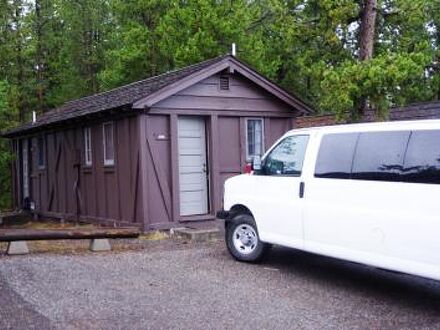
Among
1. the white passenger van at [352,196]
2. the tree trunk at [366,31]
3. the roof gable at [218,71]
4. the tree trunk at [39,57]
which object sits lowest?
the white passenger van at [352,196]

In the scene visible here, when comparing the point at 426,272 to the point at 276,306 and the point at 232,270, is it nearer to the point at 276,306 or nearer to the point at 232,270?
the point at 276,306

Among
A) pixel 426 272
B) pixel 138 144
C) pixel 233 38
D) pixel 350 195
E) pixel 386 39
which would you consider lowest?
pixel 426 272

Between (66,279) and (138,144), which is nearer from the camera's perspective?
(66,279)

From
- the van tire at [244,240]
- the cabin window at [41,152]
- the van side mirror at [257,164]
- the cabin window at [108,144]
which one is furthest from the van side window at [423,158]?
the cabin window at [41,152]

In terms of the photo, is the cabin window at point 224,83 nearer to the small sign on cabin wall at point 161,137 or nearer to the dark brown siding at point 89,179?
the small sign on cabin wall at point 161,137

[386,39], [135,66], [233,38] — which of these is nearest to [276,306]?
[386,39]

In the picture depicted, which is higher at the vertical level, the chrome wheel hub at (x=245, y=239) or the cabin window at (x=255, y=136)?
the cabin window at (x=255, y=136)

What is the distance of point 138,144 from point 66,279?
5510 mm

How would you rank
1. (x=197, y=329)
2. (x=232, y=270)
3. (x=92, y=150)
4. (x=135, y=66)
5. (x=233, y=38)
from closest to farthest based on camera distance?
(x=197, y=329)
(x=232, y=270)
(x=92, y=150)
(x=233, y=38)
(x=135, y=66)

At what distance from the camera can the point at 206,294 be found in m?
8.09

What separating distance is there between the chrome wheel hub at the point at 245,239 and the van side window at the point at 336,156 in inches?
76.6

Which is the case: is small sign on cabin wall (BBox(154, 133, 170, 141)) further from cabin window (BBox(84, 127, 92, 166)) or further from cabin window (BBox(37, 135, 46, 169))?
cabin window (BBox(37, 135, 46, 169))

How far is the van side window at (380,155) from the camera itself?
24.7 ft

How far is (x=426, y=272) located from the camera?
23.0 feet
